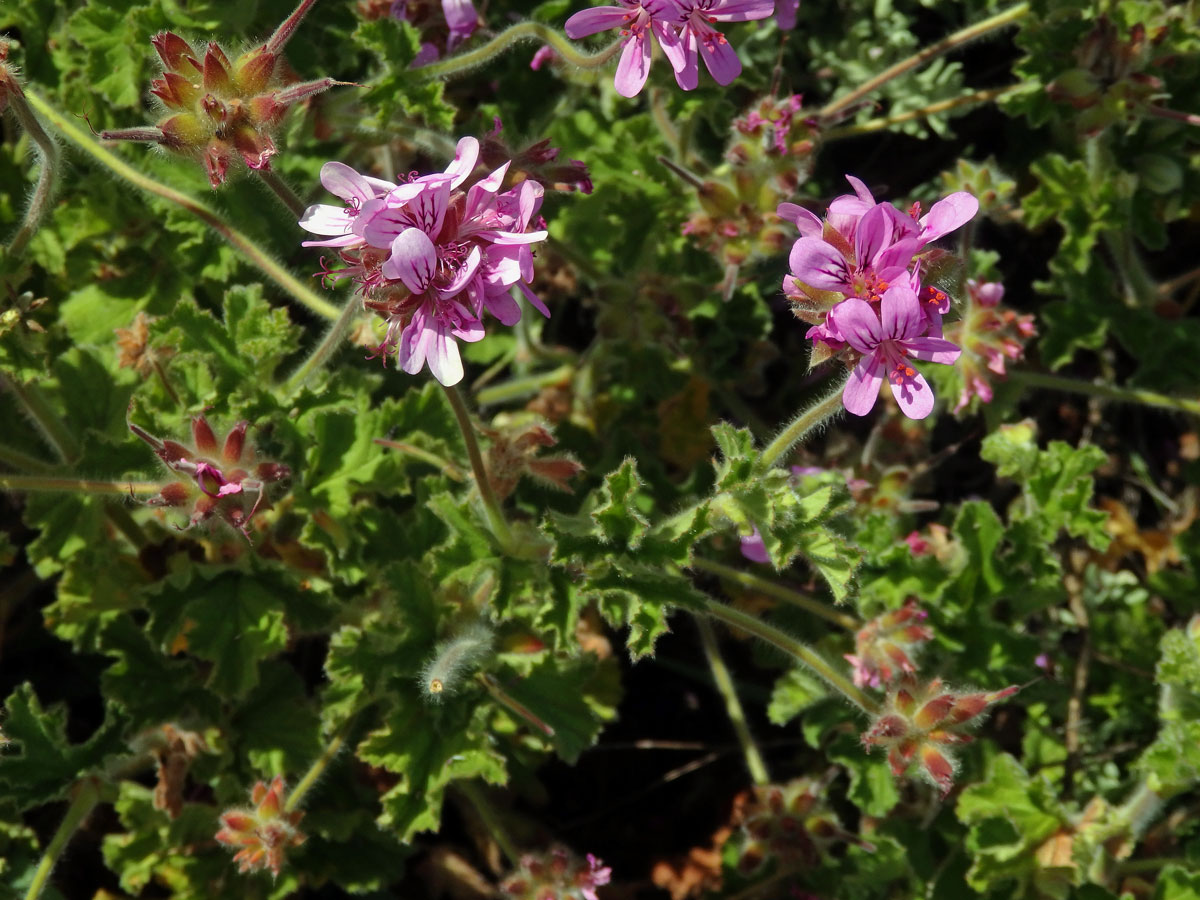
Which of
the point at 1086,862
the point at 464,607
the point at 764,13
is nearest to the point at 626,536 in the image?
the point at 464,607

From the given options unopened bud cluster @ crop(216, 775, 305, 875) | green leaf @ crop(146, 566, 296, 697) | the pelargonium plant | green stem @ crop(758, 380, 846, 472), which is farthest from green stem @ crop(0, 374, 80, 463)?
green stem @ crop(758, 380, 846, 472)

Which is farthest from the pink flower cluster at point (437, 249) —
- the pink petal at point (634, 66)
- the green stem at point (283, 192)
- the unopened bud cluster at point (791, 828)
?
the unopened bud cluster at point (791, 828)

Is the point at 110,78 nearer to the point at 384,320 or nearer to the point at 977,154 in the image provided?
the point at 384,320

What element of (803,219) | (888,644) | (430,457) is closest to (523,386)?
(430,457)

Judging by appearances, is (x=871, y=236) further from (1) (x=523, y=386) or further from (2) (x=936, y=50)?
(1) (x=523, y=386)

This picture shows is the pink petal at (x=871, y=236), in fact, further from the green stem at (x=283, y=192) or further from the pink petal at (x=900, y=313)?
the green stem at (x=283, y=192)

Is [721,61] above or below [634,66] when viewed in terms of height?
below
